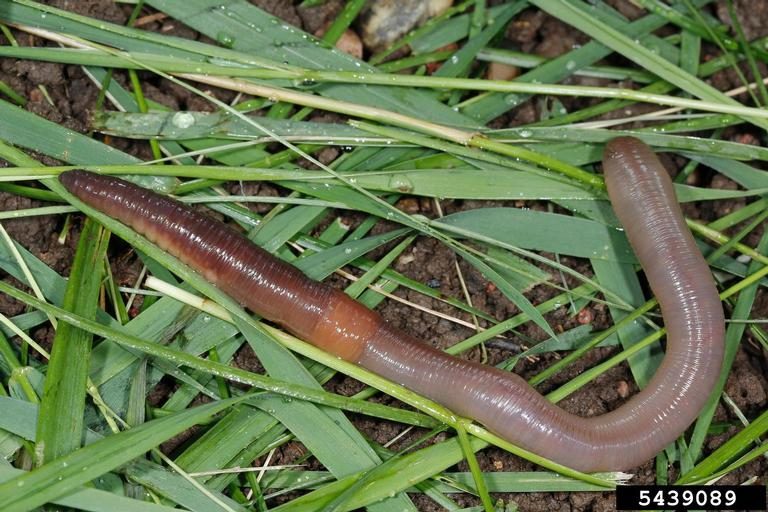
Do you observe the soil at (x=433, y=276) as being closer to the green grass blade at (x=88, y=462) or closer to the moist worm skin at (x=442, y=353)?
the moist worm skin at (x=442, y=353)

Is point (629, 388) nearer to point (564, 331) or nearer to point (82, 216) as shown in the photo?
point (564, 331)

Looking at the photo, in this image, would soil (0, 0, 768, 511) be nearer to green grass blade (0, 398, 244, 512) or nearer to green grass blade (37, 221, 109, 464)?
green grass blade (37, 221, 109, 464)

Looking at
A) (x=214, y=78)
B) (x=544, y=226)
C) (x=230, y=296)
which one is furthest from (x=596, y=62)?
(x=230, y=296)

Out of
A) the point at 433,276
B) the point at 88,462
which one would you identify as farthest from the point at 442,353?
the point at 88,462

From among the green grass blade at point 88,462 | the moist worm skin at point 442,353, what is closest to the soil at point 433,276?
the moist worm skin at point 442,353

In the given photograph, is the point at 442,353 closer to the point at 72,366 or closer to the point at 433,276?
the point at 433,276
